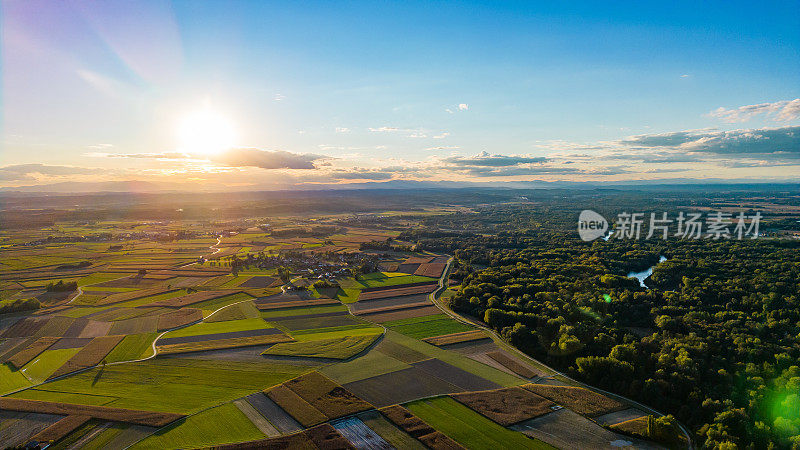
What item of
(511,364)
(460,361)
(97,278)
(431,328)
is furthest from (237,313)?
(97,278)

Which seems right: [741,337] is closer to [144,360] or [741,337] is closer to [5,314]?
[144,360]

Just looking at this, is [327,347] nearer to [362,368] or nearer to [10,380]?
[362,368]

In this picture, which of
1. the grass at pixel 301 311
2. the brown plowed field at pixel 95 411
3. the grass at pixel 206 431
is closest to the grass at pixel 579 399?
the grass at pixel 206 431

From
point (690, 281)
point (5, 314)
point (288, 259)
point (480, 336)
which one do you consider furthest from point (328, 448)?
point (288, 259)

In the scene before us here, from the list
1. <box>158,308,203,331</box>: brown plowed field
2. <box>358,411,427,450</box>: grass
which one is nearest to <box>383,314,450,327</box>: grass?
<box>358,411,427,450</box>: grass

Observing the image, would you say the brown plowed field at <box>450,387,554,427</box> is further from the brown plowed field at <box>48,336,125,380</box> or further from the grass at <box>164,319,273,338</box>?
the brown plowed field at <box>48,336,125,380</box>

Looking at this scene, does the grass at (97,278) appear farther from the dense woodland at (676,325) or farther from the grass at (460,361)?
the dense woodland at (676,325)
